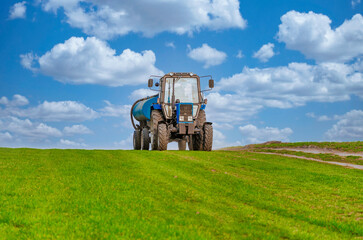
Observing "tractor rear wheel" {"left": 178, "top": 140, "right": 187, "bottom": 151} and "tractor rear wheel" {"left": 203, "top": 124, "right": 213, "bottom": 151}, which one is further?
"tractor rear wheel" {"left": 178, "top": 140, "right": 187, "bottom": 151}

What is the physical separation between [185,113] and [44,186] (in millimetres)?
13471

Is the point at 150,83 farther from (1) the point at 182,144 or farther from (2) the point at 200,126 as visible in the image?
(1) the point at 182,144

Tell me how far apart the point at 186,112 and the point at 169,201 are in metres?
14.0

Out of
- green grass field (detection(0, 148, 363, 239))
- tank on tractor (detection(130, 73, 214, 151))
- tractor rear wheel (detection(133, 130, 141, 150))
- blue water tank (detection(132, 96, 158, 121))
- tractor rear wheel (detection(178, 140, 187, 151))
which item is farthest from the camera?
tractor rear wheel (detection(133, 130, 141, 150))

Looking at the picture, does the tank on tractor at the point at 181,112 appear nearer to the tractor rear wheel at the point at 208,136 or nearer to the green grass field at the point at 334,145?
the tractor rear wheel at the point at 208,136

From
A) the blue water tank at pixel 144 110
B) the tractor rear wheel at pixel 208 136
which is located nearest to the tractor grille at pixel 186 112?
the tractor rear wheel at pixel 208 136

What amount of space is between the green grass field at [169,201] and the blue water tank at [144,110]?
996cm

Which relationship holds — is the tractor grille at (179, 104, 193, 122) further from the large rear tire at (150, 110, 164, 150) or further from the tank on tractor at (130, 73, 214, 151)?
the large rear tire at (150, 110, 164, 150)

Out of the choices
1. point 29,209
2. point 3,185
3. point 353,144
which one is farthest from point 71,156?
point 353,144

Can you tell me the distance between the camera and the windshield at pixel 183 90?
80.9 feet

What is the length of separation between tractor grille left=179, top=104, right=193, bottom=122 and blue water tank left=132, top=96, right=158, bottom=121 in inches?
101

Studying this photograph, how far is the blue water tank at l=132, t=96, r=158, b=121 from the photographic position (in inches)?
1054

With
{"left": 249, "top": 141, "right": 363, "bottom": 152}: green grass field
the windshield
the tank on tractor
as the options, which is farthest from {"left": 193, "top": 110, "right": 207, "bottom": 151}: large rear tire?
{"left": 249, "top": 141, "right": 363, "bottom": 152}: green grass field

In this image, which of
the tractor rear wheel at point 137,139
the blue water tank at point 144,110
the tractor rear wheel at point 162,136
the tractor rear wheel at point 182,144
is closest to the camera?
the tractor rear wheel at point 162,136
